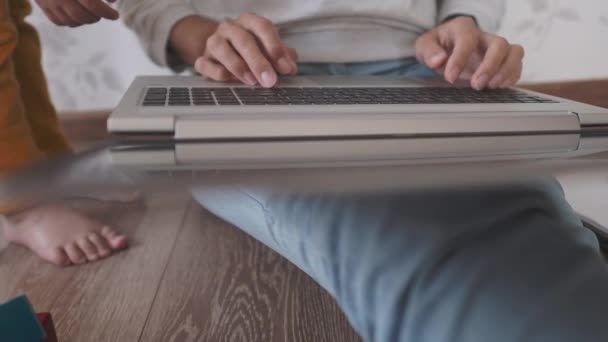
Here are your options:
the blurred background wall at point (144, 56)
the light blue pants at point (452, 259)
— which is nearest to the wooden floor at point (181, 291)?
the light blue pants at point (452, 259)

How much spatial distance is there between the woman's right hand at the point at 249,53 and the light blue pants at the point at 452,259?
158 mm

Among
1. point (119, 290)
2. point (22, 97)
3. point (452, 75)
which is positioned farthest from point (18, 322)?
point (22, 97)

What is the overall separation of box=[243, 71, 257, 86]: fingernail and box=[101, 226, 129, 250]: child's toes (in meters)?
0.46

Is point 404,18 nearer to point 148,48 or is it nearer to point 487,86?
point 487,86

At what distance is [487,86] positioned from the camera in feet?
1.89

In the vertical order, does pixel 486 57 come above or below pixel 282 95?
above

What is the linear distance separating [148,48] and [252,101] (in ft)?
1.36

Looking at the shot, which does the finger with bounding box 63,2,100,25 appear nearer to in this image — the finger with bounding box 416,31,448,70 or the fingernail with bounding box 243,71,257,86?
the fingernail with bounding box 243,71,257,86

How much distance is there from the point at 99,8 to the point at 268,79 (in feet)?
0.73

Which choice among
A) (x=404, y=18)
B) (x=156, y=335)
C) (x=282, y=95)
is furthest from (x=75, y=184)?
(x=404, y=18)

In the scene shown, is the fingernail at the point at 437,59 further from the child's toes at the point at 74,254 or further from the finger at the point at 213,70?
the child's toes at the point at 74,254

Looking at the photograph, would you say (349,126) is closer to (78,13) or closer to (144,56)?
(78,13)

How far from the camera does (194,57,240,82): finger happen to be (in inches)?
22.9

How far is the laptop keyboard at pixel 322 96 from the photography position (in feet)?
1.40
